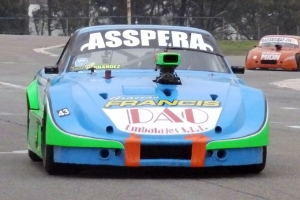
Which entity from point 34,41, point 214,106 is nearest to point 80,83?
point 214,106

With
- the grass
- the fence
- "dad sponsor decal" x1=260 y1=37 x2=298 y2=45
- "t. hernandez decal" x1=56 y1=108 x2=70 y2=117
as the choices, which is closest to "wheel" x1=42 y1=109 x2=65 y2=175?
"t. hernandez decal" x1=56 y1=108 x2=70 y2=117

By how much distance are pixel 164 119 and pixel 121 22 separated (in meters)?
60.8

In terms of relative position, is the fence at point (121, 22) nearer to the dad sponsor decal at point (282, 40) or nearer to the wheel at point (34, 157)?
the dad sponsor decal at point (282, 40)

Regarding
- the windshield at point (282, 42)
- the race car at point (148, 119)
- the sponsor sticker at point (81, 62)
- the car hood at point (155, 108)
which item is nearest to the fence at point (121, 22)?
the windshield at point (282, 42)

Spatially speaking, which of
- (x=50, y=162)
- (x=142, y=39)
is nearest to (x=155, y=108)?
(x=50, y=162)

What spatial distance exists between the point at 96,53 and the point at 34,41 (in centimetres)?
4263

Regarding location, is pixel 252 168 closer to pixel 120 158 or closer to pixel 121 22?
pixel 120 158

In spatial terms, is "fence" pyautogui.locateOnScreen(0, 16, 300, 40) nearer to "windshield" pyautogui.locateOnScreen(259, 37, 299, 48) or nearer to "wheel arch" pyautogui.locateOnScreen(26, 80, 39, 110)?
"windshield" pyautogui.locateOnScreen(259, 37, 299, 48)

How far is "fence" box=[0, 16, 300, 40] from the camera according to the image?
2625 inches

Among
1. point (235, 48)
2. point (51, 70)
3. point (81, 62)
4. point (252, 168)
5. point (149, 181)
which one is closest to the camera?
point (149, 181)

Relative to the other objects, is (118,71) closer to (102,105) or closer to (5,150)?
(102,105)

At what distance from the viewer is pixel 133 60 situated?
8.73 m

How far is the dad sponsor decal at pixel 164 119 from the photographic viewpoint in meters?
7.15

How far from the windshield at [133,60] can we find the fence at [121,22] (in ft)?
183
